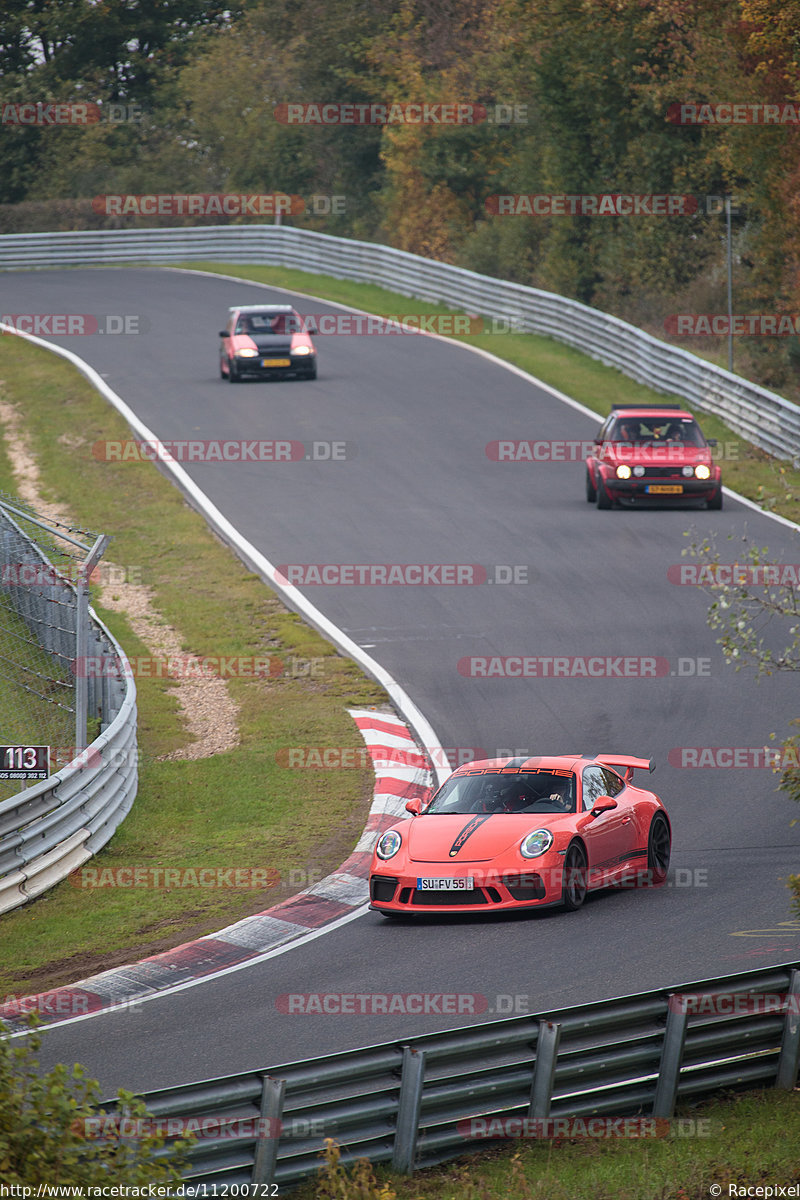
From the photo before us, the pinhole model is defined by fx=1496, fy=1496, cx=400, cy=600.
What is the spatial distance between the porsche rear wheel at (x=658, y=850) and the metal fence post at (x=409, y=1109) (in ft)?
18.1

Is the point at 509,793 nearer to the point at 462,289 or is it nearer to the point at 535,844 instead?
the point at 535,844

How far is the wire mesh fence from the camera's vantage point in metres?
16.7

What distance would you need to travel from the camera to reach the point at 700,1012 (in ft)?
27.7

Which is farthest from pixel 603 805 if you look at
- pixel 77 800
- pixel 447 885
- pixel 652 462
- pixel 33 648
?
pixel 652 462

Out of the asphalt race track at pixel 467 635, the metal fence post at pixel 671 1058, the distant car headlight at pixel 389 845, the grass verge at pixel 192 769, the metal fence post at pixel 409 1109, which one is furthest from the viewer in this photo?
the grass verge at pixel 192 769

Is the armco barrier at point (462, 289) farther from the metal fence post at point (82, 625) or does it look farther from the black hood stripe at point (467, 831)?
the metal fence post at point (82, 625)

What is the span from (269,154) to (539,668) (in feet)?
154

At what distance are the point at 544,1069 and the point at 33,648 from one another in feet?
38.5

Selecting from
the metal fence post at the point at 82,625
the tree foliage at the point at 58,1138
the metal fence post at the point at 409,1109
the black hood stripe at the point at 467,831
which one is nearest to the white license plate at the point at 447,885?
the black hood stripe at the point at 467,831

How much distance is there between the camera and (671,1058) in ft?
27.0

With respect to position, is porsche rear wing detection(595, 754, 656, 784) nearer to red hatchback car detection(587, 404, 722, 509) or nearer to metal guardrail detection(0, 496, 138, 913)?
metal guardrail detection(0, 496, 138, 913)

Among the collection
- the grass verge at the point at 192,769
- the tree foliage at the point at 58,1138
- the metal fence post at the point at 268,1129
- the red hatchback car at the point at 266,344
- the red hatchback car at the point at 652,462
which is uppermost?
the red hatchback car at the point at 266,344

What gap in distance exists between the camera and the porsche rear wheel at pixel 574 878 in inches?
459

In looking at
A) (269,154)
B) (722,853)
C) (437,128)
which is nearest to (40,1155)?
(722,853)
